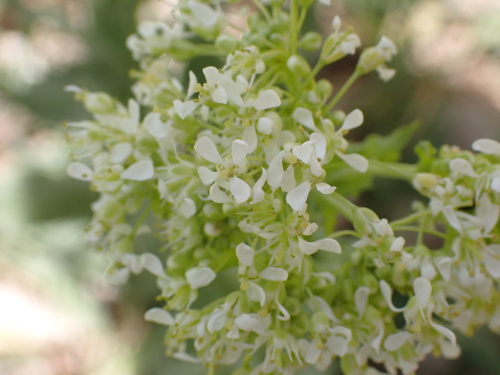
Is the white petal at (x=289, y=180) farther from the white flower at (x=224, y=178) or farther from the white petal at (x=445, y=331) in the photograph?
the white petal at (x=445, y=331)

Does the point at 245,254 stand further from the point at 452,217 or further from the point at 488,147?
the point at 488,147

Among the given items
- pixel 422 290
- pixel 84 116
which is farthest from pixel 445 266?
pixel 84 116

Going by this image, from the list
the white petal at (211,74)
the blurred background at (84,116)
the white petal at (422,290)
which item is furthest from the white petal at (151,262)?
the blurred background at (84,116)

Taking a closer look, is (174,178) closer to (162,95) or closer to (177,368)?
(162,95)

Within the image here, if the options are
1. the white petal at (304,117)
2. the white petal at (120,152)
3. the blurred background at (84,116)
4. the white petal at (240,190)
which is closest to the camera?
the white petal at (240,190)

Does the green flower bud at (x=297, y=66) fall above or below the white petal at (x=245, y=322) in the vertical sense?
above

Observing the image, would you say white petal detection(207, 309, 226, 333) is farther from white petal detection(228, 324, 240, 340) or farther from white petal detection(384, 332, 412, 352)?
white petal detection(384, 332, 412, 352)
